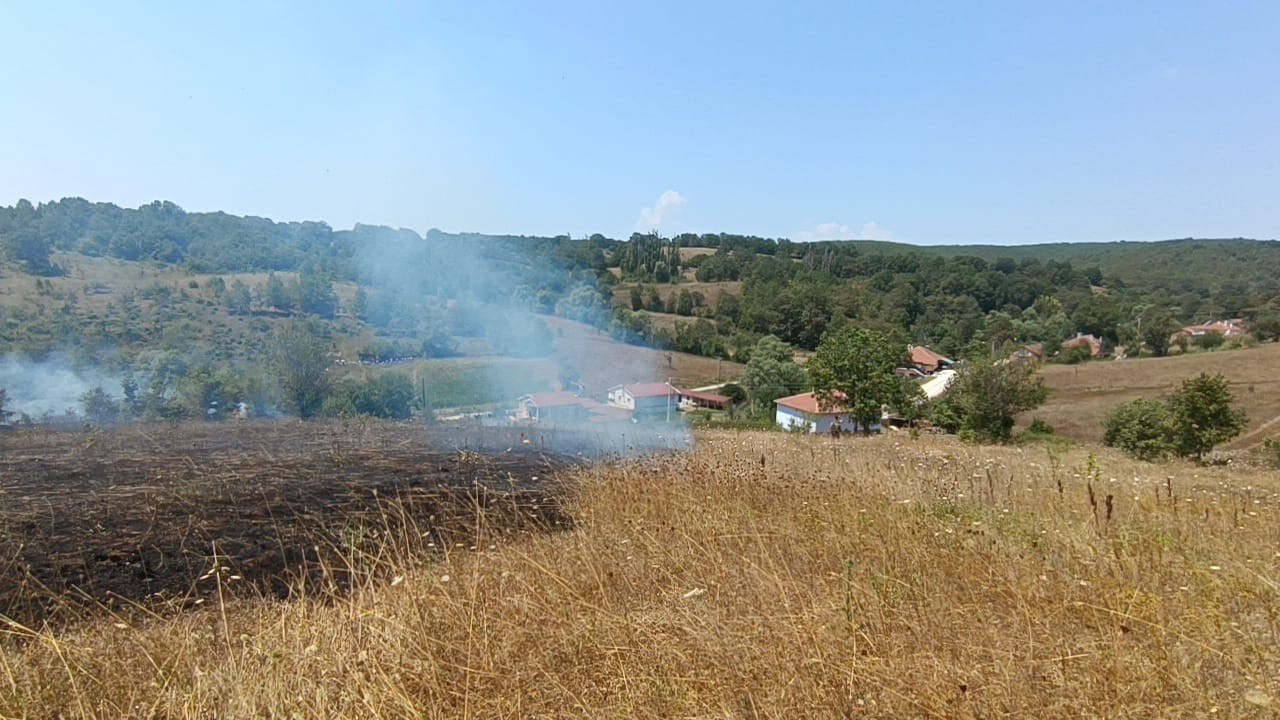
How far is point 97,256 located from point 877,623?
2694 inches

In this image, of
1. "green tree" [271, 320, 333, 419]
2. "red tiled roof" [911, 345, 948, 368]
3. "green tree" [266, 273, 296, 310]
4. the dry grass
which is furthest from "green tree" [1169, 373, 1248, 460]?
"red tiled roof" [911, 345, 948, 368]

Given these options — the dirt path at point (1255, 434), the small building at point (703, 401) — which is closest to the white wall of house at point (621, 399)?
the small building at point (703, 401)

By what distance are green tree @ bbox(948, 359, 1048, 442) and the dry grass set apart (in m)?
24.7

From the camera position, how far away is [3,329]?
95.9 feet

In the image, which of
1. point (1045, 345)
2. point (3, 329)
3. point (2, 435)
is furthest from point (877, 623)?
point (1045, 345)

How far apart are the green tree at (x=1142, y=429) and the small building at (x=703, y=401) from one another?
16.5m

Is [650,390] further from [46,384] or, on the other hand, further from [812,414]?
[46,384]

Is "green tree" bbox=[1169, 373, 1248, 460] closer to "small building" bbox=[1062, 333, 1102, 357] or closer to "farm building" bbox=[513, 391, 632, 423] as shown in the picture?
"farm building" bbox=[513, 391, 632, 423]

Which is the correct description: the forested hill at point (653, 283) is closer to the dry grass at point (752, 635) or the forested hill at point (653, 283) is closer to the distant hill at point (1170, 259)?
the distant hill at point (1170, 259)

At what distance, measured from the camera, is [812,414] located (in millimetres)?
31734

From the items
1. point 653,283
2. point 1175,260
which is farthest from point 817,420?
point 1175,260

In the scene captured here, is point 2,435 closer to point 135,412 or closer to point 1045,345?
point 135,412

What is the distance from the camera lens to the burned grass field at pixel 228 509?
14.5ft

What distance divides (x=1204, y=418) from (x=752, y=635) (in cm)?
2520
